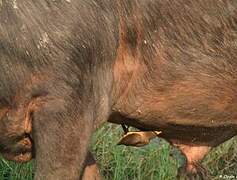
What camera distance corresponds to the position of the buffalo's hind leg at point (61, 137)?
390 centimetres

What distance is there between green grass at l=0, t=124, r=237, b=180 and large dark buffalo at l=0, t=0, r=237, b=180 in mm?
1461

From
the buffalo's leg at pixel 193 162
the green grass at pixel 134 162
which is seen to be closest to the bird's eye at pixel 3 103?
the buffalo's leg at pixel 193 162

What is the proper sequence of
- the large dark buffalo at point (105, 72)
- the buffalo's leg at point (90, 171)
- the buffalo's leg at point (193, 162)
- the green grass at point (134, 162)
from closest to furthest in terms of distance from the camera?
the large dark buffalo at point (105, 72) < the buffalo's leg at point (90, 171) < the buffalo's leg at point (193, 162) < the green grass at point (134, 162)

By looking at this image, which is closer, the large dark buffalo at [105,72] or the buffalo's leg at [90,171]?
the large dark buffalo at [105,72]

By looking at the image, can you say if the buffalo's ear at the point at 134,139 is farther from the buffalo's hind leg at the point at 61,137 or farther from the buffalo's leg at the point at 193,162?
the buffalo's hind leg at the point at 61,137

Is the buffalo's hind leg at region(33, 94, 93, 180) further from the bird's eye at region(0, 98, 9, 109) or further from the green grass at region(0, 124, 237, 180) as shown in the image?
the green grass at region(0, 124, 237, 180)

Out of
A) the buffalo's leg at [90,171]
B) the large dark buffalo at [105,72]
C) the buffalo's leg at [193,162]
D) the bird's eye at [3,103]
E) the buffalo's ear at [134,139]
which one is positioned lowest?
the buffalo's leg at [90,171]

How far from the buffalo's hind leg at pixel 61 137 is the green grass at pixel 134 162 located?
1.76m

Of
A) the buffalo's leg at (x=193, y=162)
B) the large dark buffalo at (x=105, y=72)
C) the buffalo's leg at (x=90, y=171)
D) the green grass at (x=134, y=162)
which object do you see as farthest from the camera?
the green grass at (x=134, y=162)

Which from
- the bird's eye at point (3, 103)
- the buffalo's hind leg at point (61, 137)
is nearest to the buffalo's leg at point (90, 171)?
the buffalo's hind leg at point (61, 137)

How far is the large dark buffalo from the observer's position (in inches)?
151

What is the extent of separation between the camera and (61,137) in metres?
3.95

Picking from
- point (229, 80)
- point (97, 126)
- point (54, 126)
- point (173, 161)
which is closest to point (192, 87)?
point (229, 80)

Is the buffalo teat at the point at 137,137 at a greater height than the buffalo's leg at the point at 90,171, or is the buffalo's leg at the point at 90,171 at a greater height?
the buffalo teat at the point at 137,137
